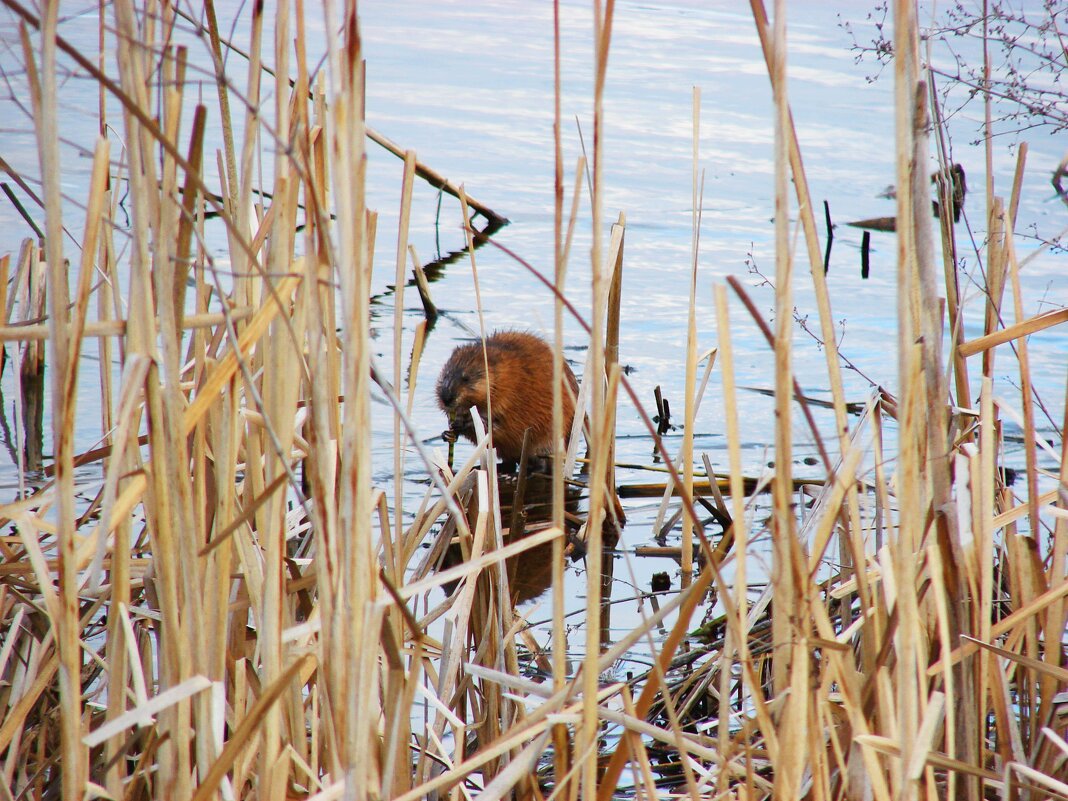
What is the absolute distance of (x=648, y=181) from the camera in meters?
7.31

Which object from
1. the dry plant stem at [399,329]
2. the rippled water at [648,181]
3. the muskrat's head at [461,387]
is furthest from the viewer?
the rippled water at [648,181]

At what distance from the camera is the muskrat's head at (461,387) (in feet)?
13.1

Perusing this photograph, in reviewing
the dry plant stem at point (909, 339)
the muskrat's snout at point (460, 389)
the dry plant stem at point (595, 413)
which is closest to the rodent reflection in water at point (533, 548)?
the muskrat's snout at point (460, 389)

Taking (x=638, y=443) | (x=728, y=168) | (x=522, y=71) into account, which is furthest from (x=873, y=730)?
(x=522, y=71)

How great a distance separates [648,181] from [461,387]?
3.72 meters

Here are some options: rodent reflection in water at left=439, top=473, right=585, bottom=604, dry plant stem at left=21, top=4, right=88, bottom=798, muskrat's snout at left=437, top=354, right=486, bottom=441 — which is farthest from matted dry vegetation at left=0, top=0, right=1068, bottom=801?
muskrat's snout at left=437, top=354, right=486, bottom=441

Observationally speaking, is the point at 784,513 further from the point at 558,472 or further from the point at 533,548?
the point at 533,548

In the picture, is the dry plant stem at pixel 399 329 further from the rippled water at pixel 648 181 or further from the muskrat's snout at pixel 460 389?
the muskrat's snout at pixel 460 389

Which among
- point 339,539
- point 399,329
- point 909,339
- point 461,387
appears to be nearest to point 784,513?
point 909,339

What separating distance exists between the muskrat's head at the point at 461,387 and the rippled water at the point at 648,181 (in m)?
0.25

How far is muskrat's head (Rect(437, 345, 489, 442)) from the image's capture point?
13.1 feet

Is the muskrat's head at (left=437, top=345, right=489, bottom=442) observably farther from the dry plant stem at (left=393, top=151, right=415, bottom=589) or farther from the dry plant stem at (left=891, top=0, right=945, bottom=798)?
the dry plant stem at (left=891, top=0, right=945, bottom=798)

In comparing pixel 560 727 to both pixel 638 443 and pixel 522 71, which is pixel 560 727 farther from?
pixel 522 71

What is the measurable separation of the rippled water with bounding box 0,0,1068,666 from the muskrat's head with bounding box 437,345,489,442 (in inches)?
9.9
